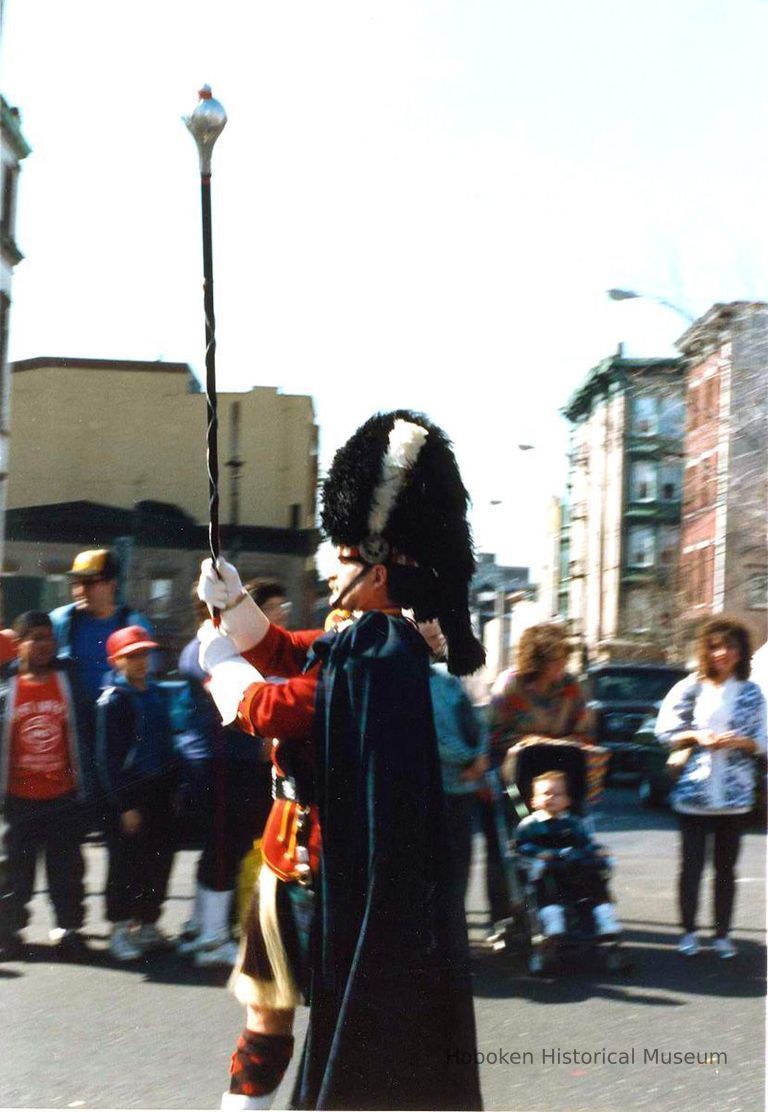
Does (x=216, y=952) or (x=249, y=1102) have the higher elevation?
(x=216, y=952)

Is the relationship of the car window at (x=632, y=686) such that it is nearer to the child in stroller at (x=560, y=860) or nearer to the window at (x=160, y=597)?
the child in stroller at (x=560, y=860)

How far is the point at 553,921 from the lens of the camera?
384cm

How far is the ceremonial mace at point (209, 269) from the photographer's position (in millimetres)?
3707

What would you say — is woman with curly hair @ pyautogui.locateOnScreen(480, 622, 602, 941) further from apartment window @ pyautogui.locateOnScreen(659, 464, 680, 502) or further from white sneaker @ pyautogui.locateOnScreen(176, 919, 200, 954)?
white sneaker @ pyautogui.locateOnScreen(176, 919, 200, 954)

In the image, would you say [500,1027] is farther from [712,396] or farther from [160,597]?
[712,396]

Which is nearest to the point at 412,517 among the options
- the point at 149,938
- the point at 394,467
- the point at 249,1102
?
the point at 394,467

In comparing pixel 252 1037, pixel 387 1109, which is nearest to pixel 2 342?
pixel 252 1037

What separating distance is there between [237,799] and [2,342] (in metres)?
1.15

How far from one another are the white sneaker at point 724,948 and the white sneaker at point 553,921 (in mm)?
337

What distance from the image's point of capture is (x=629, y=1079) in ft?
12.3

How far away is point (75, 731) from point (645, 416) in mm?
1461

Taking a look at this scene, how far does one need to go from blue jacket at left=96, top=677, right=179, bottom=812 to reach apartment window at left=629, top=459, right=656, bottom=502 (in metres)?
1.15

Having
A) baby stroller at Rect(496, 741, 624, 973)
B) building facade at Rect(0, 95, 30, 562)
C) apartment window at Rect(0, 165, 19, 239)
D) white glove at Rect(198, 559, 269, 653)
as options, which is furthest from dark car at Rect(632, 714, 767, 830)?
apartment window at Rect(0, 165, 19, 239)

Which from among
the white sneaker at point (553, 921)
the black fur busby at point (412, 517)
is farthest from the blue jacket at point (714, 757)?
the black fur busby at point (412, 517)
